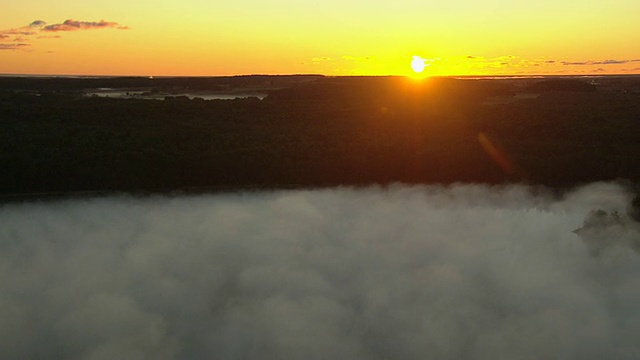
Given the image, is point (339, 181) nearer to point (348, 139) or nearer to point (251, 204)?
point (251, 204)

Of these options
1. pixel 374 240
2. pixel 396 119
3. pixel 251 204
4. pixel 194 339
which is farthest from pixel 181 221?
pixel 396 119

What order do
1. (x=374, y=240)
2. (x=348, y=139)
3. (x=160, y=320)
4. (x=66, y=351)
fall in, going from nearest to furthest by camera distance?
(x=66, y=351) → (x=160, y=320) → (x=374, y=240) → (x=348, y=139)

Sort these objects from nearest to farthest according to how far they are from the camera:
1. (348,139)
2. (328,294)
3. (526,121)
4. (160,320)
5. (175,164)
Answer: (160,320) → (328,294) → (175,164) → (348,139) → (526,121)

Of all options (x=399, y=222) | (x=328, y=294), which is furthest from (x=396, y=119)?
(x=328, y=294)

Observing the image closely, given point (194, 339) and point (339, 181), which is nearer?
point (194, 339)

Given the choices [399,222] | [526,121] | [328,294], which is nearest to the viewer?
[328,294]

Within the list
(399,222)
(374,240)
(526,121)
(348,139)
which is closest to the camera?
(374,240)

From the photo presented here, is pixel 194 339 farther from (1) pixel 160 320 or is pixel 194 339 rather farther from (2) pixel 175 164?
(2) pixel 175 164

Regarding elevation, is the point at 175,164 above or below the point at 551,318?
above

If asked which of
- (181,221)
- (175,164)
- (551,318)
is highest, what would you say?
(175,164)
